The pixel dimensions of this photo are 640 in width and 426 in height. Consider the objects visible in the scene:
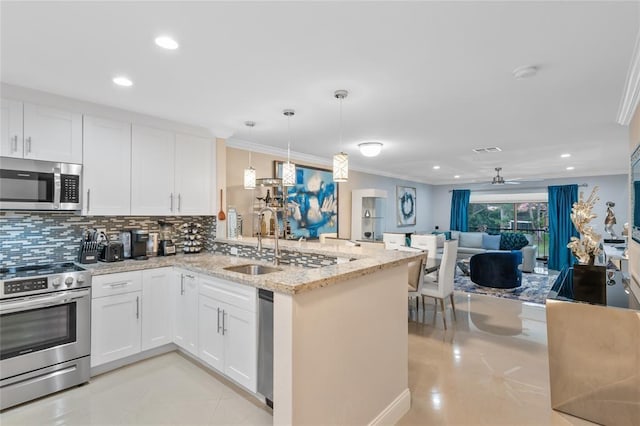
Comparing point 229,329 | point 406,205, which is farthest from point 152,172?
point 406,205

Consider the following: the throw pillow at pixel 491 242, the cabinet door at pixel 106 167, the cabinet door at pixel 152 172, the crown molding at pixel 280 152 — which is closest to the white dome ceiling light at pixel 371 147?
the crown molding at pixel 280 152

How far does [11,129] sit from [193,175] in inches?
59.8

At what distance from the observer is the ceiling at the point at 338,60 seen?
1.63 meters

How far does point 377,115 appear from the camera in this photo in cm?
327

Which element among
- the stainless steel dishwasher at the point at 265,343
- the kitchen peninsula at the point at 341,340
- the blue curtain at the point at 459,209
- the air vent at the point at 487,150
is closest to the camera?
the kitchen peninsula at the point at 341,340

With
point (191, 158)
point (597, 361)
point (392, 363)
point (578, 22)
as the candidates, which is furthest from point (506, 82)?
point (191, 158)

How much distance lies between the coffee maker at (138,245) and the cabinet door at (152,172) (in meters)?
0.25

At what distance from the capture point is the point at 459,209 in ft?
31.7

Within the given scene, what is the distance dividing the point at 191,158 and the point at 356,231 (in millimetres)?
3680

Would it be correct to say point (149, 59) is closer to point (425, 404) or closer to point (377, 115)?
point (377, 115)

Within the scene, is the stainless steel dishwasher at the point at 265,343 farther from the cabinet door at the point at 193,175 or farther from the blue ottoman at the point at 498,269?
the blue ottoman at the point at 498,269

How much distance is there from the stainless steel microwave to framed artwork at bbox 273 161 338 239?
2.58m

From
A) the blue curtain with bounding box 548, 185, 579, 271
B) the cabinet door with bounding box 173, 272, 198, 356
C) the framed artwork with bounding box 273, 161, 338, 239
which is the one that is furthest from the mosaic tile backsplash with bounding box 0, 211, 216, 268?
the blue curtain with bounding box 548, 185, 579, 271

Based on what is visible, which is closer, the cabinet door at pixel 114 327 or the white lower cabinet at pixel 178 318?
the white lower cabinet at pixel 178 318
